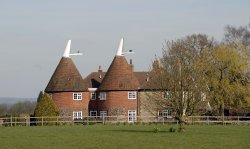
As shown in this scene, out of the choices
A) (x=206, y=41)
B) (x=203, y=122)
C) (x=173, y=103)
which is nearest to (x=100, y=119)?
(x=203, y=122)

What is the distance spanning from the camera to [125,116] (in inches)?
2709

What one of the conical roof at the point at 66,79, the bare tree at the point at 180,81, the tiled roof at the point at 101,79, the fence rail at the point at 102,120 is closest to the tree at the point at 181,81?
the bare tree at the point at 180,81

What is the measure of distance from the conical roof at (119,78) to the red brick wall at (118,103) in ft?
2.10

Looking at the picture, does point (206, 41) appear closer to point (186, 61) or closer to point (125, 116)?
point (125, 116)

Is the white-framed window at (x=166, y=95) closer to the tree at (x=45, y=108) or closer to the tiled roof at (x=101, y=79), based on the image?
the tree at (x=45, y=108)

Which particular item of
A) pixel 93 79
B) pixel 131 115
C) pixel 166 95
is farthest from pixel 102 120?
pixel 166 95

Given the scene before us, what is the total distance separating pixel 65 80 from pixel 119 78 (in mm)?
6528

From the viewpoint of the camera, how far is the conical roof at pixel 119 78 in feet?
228

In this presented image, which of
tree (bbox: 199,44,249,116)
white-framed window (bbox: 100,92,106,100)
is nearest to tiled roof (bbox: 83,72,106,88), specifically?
white-framed window (bbox: 100,92,106,100)

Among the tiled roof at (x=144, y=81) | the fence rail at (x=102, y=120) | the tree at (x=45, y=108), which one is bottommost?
the fence rail at (x=102, y=120)

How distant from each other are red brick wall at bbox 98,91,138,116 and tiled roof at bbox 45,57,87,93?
138 inches

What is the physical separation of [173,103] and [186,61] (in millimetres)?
5249

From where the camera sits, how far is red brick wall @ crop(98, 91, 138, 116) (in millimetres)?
69188

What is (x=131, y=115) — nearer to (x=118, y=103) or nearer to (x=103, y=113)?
(x=118, y=103)
